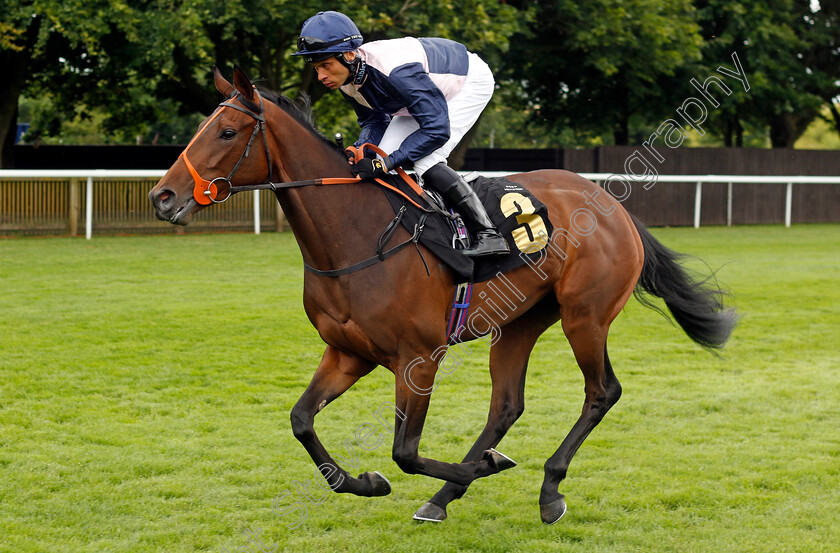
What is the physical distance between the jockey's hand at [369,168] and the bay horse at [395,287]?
47 millimetres

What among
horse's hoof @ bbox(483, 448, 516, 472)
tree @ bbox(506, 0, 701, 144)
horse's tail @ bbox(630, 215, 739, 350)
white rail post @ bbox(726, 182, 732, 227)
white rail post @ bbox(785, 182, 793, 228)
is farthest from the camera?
white rail post @ bbox(726, 182, 732, 227)

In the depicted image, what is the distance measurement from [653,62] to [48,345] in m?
13.3

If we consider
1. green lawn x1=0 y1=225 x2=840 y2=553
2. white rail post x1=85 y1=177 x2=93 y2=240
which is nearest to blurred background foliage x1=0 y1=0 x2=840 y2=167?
white rail post x1=85 y1=177 x2=93 y2=240

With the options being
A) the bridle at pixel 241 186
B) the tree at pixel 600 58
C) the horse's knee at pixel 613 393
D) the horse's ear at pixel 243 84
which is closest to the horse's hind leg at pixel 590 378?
the horse's knee at pixel 613 393

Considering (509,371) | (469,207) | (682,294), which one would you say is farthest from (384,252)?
(682,294)

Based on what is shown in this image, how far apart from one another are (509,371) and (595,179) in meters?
12.8

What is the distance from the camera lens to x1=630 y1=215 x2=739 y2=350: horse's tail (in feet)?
15.6

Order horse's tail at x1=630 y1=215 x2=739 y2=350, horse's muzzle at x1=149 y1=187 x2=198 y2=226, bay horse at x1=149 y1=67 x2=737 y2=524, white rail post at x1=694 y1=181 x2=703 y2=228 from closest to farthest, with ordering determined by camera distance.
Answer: horse's muzzle at x1=149 y1=187 x2=198 y2=226 → bay horse at x1=149 y1=67 x2=737 y2=524 → horse's tail at x1=630 y1=215 x2=739 y2=350 → white rail post at x1=694 y1=181 x2=703 y2=228

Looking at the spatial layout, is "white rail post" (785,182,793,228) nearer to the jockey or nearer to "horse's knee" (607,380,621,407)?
"horse's knee" (607,380,621,407)

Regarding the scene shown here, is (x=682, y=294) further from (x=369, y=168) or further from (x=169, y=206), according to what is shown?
(x=169, y=206)

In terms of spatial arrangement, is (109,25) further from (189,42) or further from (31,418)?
(31,418)

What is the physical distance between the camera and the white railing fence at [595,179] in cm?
1384

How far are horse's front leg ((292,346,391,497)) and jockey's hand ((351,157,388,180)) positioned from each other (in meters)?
0.73

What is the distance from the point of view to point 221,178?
338cm
